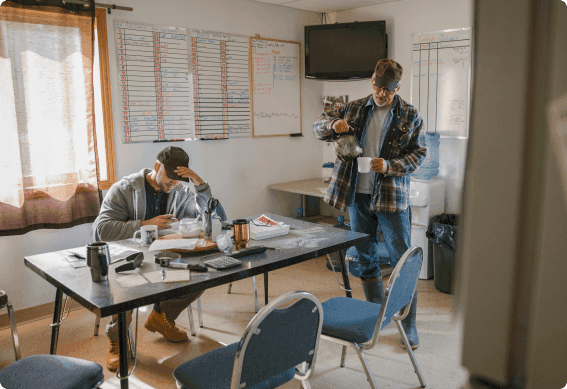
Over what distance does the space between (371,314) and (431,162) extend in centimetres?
214

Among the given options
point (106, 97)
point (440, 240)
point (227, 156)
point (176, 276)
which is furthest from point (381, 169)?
point (106, 97)

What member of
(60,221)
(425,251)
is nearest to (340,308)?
(425,251)

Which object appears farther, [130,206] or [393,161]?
[130,206]

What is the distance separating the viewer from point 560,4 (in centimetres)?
10

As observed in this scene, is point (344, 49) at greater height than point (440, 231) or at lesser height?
greater

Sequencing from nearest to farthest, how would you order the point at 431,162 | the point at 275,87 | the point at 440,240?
the point at 440,240 < the point at 431,162 < the point at 275,87

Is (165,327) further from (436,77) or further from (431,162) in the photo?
(436,77)

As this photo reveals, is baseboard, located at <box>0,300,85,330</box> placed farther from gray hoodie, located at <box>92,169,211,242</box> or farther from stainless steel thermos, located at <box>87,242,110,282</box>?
stainless steel thermos, located at <box>87,242,110,282</box>

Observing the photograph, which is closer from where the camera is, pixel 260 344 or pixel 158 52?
pixel 260 344

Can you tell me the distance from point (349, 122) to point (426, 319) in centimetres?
137

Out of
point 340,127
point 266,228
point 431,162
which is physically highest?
point 340,127

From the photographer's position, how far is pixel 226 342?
9.10 feet

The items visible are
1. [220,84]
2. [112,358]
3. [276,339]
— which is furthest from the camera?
[220,84]

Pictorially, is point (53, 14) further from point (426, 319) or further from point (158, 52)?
point (426, 319)
